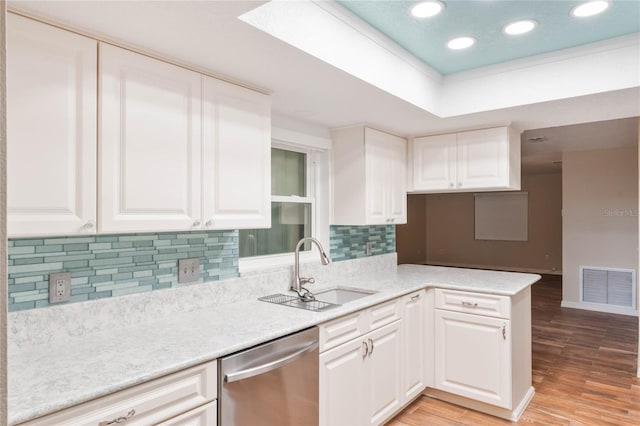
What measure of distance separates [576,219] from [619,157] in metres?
0.99

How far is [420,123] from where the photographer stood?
308cm

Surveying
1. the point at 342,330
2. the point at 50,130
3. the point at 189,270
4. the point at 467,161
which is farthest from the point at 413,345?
the point at 50,130

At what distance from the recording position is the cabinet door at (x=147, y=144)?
1.56 m

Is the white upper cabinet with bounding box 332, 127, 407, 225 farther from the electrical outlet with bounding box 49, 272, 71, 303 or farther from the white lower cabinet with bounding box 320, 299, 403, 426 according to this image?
the electrical outlet with bounding box 49, 272, 71, 303

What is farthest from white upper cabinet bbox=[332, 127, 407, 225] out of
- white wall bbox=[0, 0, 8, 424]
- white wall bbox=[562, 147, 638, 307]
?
white wall bbox=[562, 147, 638, 307]

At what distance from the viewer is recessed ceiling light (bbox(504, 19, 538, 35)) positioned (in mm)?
2070

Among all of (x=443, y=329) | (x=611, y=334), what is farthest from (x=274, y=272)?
(x=611, y=334)

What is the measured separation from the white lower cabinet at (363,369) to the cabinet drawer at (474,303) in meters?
0.44

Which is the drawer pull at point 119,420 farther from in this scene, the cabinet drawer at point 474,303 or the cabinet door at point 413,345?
the cabinet drawer at point 474,303

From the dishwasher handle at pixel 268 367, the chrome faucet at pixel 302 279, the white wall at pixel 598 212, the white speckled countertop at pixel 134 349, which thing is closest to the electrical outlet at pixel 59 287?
the white speckled countertop at pixel 134 349

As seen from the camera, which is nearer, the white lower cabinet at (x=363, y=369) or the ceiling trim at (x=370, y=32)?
the ceiling trim at (x=370, y=32)

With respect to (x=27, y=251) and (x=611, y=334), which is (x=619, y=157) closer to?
(x=611, y=334)

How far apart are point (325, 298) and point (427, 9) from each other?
6.17ft

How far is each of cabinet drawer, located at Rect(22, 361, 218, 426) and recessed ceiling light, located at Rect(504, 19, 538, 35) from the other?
7.21 ft
